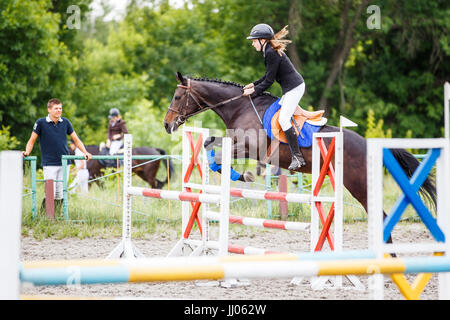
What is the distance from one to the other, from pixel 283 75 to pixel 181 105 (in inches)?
45.2

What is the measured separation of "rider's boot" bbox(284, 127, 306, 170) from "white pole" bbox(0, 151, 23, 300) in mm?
3914

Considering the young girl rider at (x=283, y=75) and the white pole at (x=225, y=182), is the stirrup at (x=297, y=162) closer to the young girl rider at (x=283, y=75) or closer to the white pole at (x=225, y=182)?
the young girl rider at (x=283, y=75)

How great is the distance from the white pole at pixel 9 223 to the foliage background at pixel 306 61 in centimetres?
1596

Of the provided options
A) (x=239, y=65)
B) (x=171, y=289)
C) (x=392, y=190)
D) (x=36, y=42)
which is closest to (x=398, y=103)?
(x=239, y=65)

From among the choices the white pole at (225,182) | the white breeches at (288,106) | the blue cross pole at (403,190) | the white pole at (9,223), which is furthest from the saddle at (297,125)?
the white pole at (9,223)

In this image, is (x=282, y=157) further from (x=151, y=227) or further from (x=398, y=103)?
(x=398, y=103)

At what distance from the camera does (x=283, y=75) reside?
5832 millimetres

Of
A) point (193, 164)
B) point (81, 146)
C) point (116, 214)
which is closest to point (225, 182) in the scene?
point (193, 164)

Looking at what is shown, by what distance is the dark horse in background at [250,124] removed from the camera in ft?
18.8

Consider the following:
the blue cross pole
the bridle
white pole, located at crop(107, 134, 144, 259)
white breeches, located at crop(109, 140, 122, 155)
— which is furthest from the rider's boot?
white breeches, located at crop(109, 140, 122, 155)

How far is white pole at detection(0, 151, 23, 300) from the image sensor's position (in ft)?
6.81

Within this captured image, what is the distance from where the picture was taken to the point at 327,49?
79.5 feet

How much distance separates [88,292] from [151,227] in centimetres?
422

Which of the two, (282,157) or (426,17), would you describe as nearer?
(282,157)
